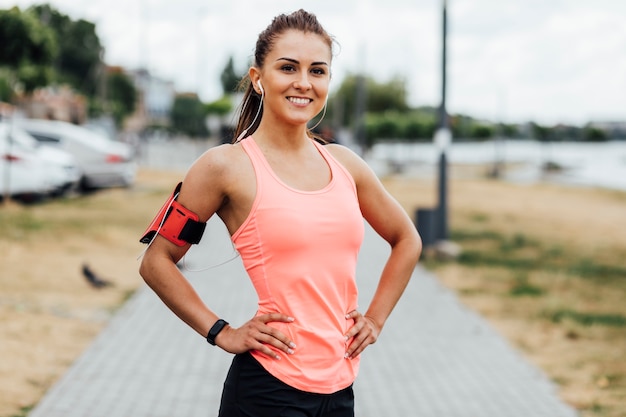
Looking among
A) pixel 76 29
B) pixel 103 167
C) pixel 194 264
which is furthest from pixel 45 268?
pixel 76 29

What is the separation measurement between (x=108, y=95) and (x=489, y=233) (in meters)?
93.1

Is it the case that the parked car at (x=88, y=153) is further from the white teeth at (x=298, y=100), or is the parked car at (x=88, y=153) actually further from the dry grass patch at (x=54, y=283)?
the white teeth at (x=298, y=100)

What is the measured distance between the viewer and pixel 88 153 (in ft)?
69.9

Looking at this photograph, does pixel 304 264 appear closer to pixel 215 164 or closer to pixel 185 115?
pixel 215 164

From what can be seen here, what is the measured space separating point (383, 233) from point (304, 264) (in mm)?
504

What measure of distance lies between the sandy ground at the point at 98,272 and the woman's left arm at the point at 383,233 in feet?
11.2

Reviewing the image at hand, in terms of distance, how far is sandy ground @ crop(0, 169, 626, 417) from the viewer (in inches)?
269

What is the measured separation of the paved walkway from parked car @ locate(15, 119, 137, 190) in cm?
1238

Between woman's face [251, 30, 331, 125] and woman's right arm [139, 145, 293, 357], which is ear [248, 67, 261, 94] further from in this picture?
woman's right arm [139, 145, 293, 357]

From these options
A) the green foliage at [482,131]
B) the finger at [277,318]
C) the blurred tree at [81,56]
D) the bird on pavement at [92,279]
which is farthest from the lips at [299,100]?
the blurred tree at [81,56]

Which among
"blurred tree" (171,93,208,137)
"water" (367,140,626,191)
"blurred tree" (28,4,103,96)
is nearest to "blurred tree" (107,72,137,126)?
"blurred tree" (28,4,103,96)

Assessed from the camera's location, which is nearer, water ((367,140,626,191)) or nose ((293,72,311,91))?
nose ((293,72,311,91))

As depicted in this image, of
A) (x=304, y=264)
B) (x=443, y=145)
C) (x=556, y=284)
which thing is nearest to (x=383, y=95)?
(x=443, y=145)

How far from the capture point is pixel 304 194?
243 cm
